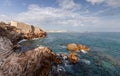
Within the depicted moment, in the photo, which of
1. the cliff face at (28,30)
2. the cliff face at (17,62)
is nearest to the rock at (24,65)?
the cliff face at (17,62)

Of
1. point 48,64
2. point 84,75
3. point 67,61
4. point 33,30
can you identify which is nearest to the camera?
point 48,64

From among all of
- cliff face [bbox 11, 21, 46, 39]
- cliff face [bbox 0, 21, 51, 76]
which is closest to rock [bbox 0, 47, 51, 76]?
cliff face [bbox 0, 21, 51, 76]

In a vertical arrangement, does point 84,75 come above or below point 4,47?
below

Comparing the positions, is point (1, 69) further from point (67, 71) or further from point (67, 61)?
point (67, 61)

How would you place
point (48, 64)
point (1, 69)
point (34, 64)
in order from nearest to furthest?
1. point (1, 69)
2. point (34, 64)
3. point (48, 64)

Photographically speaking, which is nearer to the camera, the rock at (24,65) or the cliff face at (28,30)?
the rock at (24,65)

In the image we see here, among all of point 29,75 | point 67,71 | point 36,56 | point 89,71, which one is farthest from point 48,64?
point 89,71

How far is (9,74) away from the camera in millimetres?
12438

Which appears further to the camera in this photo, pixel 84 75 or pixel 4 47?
pixel 84 75

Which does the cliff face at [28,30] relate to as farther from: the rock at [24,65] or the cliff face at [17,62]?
the cliff face at [17,62]

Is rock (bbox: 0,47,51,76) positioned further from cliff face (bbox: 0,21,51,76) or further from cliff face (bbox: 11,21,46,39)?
cliff face (bbox: 11,21,46,39)

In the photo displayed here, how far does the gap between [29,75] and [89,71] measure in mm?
18158

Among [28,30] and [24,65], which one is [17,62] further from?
[28,30]

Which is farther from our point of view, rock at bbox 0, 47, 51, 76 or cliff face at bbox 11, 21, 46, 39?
cliff face at bbox 11, 21, 46, 39
